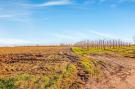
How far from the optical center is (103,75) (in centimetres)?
3009

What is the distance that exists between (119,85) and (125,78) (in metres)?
4.27

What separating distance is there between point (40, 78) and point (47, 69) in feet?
17.5

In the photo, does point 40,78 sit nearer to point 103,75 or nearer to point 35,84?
point 35,84

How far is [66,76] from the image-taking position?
1047 inches

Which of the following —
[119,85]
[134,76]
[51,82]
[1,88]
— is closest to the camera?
[1,88]

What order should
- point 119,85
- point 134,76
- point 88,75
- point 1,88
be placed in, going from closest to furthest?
point 1,88
point 119,85
point 88,75
point 134,76

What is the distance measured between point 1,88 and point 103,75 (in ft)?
39.3

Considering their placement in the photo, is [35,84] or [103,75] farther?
[103,75]

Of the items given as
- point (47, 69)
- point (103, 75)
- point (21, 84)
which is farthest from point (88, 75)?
point (21, 84)

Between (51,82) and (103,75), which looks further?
(103,75)

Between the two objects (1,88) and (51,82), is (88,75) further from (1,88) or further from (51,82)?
(1,88)

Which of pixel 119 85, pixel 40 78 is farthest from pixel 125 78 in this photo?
pixel 40 78

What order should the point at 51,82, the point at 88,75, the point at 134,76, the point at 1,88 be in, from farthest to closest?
the point at 134,76 → the point at 88,75 → the point at 51,82 → the point at 1,88

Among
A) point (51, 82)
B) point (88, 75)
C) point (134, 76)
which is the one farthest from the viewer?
point (134, 76)
